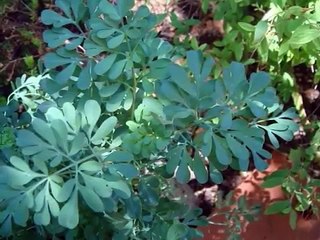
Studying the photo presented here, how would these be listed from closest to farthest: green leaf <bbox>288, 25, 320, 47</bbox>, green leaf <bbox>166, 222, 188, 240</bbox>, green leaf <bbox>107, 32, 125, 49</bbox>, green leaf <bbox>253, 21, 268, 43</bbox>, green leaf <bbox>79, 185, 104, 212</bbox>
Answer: green leaf <bbox>79, 185, 104, 212</bbox>
green leaf <bbox>107, 32, 125, 49</bbox>
green leaf <bbox>166, 222, 188, 240</bbox>
green leaf <bbox>288, 25, 320, 47</bbox>
green leaf <bbox>253, 21, 268, 43</bbox>

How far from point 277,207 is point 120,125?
31.2 inches

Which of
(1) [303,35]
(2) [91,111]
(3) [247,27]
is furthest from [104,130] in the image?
(3) [247,27]

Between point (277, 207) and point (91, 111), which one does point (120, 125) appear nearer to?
point (91, 111)

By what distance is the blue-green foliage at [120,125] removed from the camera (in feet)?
3.84

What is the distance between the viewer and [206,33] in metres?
2.48

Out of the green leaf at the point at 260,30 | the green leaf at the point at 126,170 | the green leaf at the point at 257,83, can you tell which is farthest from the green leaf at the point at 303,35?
the green leaf at the point at 126,170

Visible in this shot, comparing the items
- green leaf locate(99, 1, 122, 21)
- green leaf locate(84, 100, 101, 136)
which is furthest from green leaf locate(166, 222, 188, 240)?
green leaf locate(99, 1, 122, 21)

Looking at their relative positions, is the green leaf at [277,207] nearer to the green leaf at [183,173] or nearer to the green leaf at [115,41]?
the green leaf at [183,173]

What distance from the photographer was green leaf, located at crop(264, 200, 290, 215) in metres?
1.98

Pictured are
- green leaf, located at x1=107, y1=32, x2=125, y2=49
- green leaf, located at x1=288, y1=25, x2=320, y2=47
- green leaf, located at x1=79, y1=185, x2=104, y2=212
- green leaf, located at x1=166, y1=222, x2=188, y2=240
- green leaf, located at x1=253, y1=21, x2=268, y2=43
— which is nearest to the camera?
green leaf, located at x1=79, y1=185, x2=104, y2=212

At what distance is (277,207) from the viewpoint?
200 cm

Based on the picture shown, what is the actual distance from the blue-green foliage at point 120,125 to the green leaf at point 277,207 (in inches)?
26.9

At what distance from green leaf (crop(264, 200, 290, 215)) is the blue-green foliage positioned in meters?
0.68

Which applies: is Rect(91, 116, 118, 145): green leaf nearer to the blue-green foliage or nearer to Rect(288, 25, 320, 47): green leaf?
the blue-green foliage
